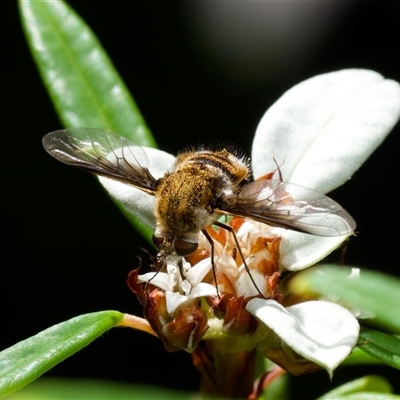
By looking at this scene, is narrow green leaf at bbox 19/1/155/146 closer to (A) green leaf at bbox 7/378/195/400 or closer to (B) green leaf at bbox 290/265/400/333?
(A) green leaf at bbox 7/378/195/400

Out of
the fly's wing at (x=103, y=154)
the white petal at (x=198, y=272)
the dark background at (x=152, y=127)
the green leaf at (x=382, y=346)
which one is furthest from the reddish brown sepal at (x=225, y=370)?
the dark background at (x=152, y=127)

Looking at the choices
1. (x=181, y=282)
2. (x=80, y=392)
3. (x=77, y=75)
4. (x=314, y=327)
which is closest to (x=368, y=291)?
(x=314, y=327)

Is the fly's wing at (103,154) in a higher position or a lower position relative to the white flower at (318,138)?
higher

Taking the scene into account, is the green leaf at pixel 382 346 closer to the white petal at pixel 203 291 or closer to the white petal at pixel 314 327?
the white petal at pixel 314 327

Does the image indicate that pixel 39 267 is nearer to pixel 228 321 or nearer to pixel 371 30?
pixel 371 30

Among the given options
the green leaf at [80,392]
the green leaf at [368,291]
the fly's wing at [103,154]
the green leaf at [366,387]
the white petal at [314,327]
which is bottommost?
the green leaf at [366,387]

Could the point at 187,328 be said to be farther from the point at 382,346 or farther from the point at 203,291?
the point at 382,346
